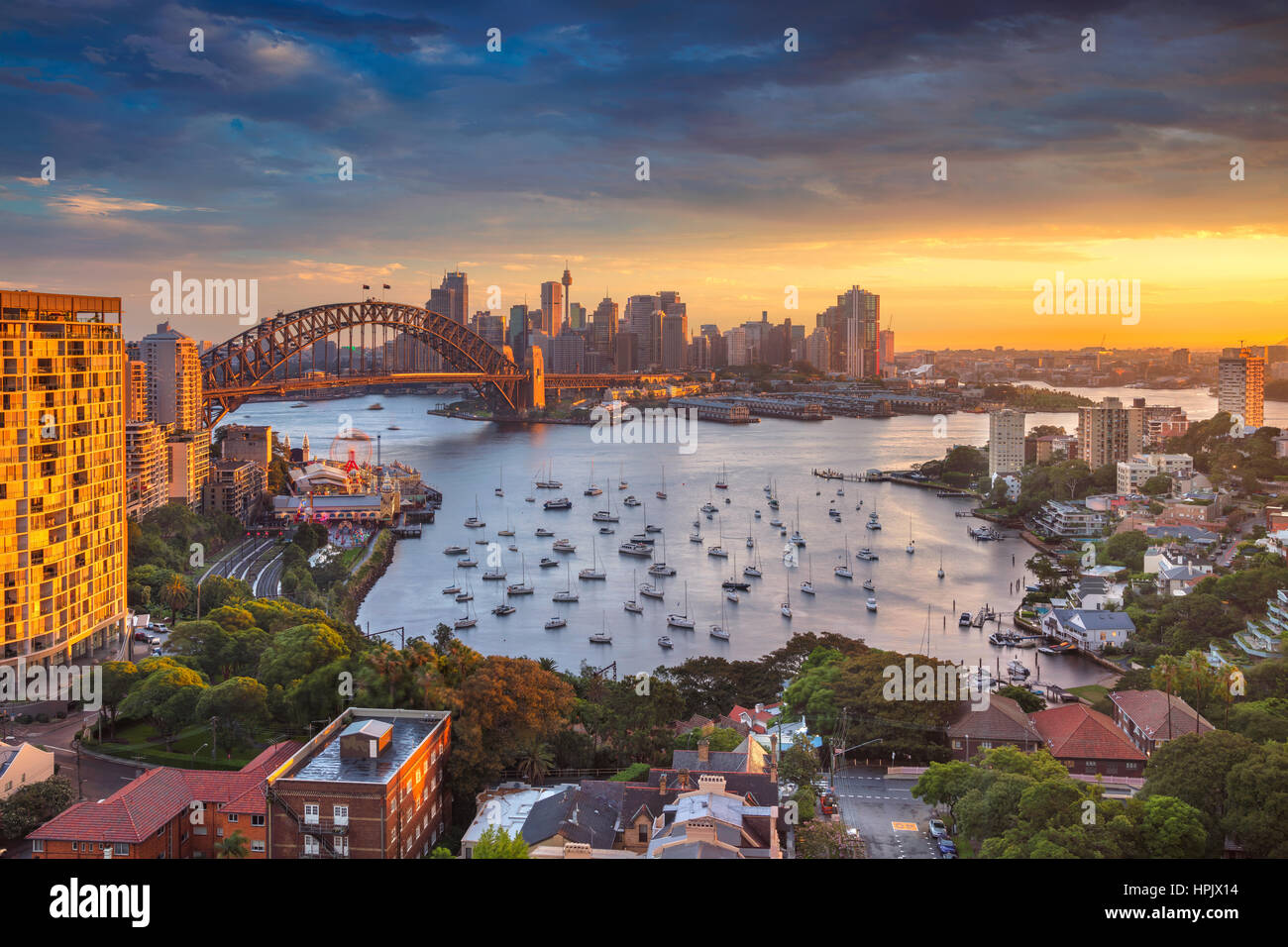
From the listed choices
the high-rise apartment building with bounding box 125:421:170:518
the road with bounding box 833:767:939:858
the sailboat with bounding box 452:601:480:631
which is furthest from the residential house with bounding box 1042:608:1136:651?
the high-rise apartment building with bounding box 125:421:170:518

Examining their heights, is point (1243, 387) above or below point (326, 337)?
below

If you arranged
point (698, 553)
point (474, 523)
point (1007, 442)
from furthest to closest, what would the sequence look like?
point (1007, 442)
point (474, 523)
point (698, 553)

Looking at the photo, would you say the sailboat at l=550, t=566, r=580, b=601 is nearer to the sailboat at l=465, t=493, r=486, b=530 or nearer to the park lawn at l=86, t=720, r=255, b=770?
the sailboat at l=465, t=493, r=486, b=530

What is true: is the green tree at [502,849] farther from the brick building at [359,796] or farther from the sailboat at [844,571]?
the sailboat at [844,571]

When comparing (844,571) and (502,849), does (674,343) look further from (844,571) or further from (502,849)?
(502,849)

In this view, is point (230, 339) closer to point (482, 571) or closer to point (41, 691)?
point (482, 571)

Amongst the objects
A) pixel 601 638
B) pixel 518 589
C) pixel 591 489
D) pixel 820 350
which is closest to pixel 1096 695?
pixel 601 638

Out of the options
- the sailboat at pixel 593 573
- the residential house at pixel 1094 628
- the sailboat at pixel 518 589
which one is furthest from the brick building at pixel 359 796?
the sailboat at pixel 593 573
